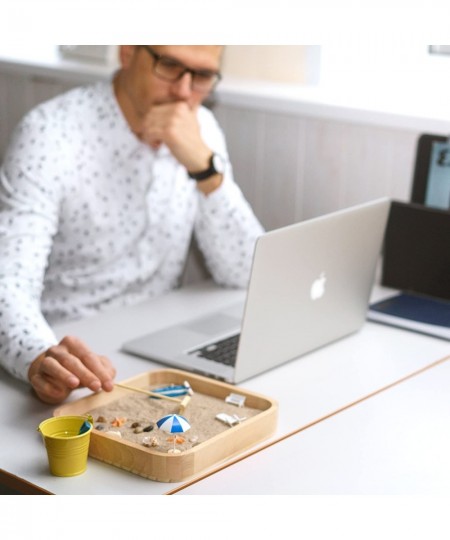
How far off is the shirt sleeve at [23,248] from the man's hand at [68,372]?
8 centimetres

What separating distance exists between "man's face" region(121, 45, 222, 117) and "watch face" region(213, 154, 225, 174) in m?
0.12

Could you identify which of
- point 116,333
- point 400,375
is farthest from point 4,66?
point 400,375

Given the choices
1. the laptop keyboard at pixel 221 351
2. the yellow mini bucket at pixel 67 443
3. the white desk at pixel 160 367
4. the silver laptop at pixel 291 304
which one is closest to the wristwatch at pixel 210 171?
the white desk at pixel 160 367

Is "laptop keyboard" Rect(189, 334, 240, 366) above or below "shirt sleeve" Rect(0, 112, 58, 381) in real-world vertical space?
below

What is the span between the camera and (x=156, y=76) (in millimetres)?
2062

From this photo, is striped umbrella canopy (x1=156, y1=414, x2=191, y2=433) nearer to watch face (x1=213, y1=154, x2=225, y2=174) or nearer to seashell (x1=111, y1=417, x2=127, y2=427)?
seashell (x1=111, y1=417, x2=127, y2=427)

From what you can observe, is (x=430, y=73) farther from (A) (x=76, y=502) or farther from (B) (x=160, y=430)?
(A) (x=76, y=502)

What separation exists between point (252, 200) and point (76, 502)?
1718mm

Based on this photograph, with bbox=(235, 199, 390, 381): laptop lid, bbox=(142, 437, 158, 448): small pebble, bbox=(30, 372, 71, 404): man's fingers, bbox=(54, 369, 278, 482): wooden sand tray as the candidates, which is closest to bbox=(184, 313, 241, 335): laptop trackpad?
bbox=(235, 199, 390, 381): laptop lid

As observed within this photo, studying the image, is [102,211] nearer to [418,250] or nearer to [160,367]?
[160,367]

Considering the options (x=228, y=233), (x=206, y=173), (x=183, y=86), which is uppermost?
(x=183, y=86)

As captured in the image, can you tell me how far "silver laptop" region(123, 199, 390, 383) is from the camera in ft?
5.25

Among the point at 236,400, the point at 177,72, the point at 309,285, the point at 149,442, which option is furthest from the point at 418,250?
the point at 149,442

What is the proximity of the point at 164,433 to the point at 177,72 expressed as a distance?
93cm
